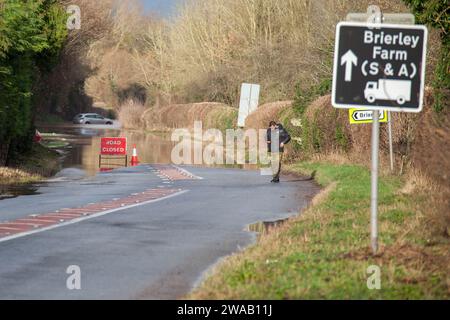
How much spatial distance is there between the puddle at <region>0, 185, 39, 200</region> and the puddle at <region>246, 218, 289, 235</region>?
8.32 m

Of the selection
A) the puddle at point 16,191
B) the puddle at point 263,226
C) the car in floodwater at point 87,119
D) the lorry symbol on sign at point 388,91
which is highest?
→ the car in floodwater at point 87,119

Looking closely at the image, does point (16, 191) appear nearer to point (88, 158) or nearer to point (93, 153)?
point (88, 158)

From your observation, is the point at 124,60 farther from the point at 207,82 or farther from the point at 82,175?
the point at 82,175

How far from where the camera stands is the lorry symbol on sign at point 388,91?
10.5 m

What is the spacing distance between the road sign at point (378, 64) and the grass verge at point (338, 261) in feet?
5.70

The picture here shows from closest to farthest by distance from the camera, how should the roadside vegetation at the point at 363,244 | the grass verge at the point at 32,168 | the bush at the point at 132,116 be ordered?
the roadside vegetation at the point at 363,244 < the grass verge at the point at 32,168 < the bush at the point at 132,116

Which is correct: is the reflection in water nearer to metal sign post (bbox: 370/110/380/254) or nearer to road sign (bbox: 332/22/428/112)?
metal sign post (bbox: 370/110/380/254)

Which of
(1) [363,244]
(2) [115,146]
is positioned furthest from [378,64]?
(2) [115,146]

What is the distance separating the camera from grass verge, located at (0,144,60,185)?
101ft

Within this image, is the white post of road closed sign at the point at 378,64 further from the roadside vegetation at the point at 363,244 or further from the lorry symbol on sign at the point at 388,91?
the roadside vegetation at the point at 363,244

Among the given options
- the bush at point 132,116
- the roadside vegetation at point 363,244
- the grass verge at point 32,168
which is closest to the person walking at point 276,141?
the roadside vegetation at point 363,244

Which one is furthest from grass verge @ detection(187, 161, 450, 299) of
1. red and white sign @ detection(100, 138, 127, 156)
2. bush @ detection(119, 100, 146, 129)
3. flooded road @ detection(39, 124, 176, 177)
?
bush @ detection(119, 100, 146, 129)

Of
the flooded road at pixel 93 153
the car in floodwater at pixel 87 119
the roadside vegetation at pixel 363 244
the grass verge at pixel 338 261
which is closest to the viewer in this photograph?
the grass verge at pixel 338 261
